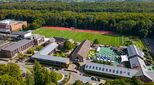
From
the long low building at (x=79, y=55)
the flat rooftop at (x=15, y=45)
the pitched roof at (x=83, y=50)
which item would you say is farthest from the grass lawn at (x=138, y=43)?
the flat rooftop at (x=15, y=45)

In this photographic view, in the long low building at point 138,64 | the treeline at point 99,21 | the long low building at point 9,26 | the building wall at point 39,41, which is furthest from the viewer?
the long low building at point 9,26

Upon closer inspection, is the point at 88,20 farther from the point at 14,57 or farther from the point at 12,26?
the point at 14,57

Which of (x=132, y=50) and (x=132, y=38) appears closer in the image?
(x=132, y=50)

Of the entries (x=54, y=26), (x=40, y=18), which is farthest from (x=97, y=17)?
(x=40, y=18)

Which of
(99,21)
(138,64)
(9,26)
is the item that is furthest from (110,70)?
(9,26)

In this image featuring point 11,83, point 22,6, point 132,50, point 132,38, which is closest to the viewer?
point 11,83

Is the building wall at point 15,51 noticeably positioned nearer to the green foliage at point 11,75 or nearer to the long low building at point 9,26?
the green foliage at point 11,75
